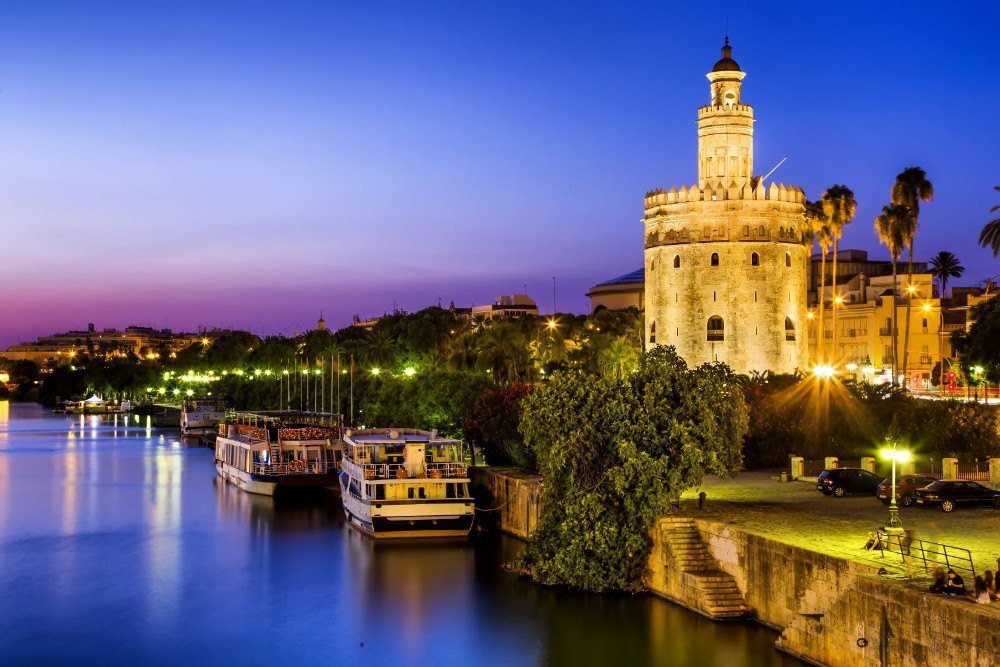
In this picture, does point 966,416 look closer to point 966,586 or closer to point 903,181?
point 903,181

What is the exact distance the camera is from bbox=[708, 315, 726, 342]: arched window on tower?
56.2 meters

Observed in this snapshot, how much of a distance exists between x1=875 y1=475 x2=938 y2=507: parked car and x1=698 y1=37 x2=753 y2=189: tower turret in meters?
26.0

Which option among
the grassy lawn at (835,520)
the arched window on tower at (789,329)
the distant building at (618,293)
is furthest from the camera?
the distant building at (618,293)

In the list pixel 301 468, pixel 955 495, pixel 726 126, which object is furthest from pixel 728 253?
pixel 955 495

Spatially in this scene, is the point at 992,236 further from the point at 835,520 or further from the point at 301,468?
the point at 301,468

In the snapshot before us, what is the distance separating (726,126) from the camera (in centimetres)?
5678

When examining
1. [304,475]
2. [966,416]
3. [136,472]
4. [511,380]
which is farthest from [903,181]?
[136,472]

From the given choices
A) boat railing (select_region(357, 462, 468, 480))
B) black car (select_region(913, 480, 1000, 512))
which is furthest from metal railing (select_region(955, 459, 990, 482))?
boat railing (select_region(357, 462, 468, 480))

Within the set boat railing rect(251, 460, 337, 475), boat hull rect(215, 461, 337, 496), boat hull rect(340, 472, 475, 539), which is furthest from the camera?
boat railing rect(251, 460, 337, 475)

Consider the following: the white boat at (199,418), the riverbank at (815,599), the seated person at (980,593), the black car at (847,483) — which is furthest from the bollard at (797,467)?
the white boat at (199,418)

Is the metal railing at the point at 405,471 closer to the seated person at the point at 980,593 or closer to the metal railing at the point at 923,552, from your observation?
the metal railing at the point at 923,552

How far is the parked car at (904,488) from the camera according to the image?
105 feet

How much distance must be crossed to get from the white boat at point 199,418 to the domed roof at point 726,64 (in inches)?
2433

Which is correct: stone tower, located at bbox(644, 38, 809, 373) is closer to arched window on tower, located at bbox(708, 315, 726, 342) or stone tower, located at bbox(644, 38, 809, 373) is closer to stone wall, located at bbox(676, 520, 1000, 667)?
arched window on tower, located at bbox(708, 315, 726, 342)
